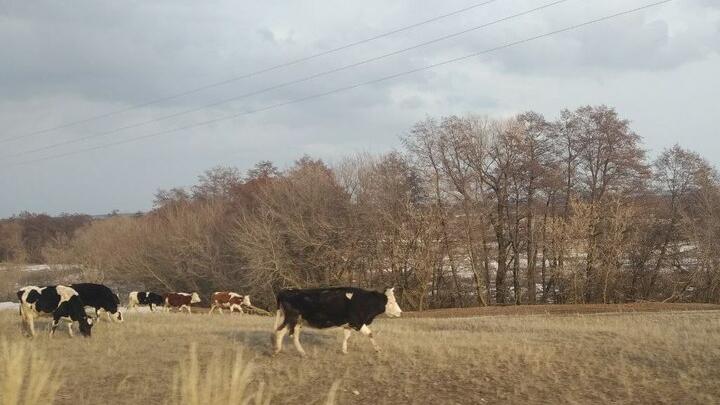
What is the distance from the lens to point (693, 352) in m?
12.8

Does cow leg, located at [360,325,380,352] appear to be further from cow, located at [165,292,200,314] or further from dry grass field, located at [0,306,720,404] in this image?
cow, located at [165,292,200,314]

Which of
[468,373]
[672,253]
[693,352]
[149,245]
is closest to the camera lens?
[468,373]

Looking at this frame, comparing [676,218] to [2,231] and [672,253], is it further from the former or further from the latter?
[2,231]

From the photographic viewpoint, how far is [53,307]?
17.1 m

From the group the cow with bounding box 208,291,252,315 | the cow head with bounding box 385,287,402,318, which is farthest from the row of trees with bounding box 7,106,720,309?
the cow head with bounding box 385,287,402,318

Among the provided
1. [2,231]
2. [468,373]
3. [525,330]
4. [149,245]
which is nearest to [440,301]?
[149,245]

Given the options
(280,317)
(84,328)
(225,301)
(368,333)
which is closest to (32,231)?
(225,301)

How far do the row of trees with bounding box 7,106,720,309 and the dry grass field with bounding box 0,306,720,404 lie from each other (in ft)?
93.6

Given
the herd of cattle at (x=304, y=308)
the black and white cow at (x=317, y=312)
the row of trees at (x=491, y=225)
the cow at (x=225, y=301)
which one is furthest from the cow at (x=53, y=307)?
the row of trees at (x=491, y=225)

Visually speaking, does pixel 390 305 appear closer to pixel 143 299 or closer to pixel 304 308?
pixel 304 308

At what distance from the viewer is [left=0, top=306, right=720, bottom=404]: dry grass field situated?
395 inches

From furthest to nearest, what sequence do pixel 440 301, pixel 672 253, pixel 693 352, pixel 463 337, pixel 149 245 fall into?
pixel 149 245 → pixel 440 301 → pixel 672 253 → pixel 463 337 → pixel 693 352

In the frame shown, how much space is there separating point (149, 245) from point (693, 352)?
163ft

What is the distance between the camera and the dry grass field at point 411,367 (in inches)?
395
